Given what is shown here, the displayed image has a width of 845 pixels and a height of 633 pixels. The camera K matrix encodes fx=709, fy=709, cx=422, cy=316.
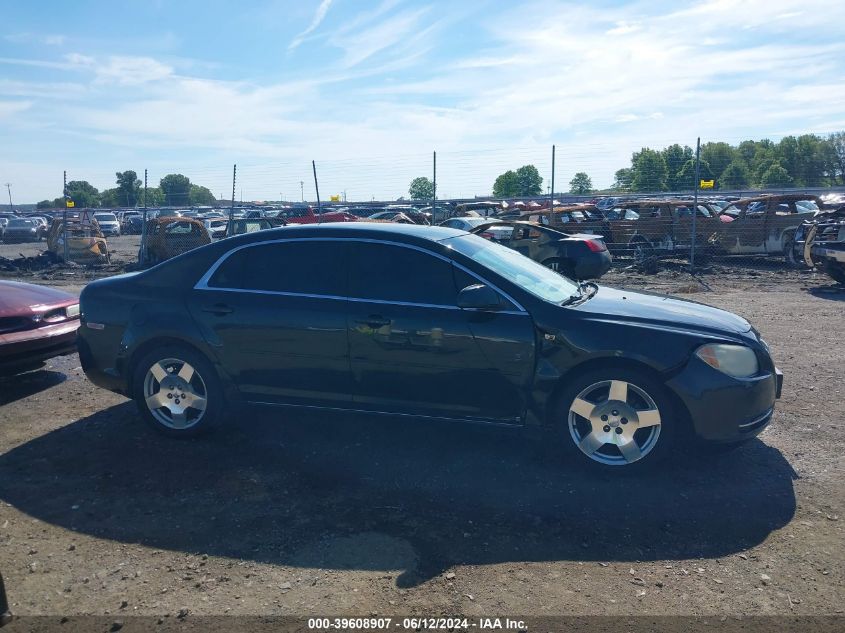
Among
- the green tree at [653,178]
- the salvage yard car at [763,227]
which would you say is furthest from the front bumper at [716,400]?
the green tree at [653,178]

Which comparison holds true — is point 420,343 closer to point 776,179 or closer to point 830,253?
point 830,253

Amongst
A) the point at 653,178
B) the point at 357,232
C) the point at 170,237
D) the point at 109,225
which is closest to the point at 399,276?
the point at 357,232

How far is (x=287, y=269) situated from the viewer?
204 inches

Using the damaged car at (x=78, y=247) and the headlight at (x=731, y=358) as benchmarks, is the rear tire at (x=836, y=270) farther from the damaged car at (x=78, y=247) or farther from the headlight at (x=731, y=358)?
A: the damaged car at (x=78, y=247)

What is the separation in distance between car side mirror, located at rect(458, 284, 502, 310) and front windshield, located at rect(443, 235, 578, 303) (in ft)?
0.82

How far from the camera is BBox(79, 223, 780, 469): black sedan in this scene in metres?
4.49

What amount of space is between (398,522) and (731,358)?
2341 mm

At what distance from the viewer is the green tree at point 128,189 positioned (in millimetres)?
74125

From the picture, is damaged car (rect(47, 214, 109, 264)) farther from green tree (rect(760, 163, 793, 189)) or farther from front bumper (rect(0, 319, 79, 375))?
green tree (rect(760, 163, 793, 189))

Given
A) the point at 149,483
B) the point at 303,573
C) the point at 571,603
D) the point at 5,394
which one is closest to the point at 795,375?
the point at 571,603

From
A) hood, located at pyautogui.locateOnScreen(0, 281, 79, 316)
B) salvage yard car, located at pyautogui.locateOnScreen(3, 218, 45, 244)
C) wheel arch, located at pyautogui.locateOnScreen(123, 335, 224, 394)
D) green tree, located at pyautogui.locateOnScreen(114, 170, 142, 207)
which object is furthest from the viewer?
green tree, located at pyautogui.locateOnScreen(114, 170, 142, 207)

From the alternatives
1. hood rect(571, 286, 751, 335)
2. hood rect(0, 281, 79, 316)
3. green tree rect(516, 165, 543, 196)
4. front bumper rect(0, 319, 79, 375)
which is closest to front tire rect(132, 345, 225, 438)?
front bumper rect(0, 319, 79, 375)

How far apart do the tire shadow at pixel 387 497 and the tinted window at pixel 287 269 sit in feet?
3.79

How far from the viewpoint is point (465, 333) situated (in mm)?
4676
